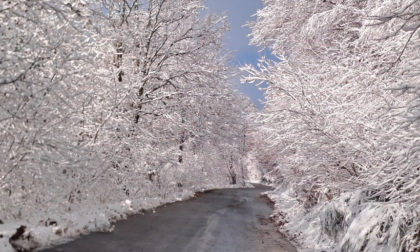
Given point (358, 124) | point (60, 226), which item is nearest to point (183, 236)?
point (60, 226)

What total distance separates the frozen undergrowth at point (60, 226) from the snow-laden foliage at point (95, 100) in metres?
0.19

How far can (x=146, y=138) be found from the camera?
11.6 meters

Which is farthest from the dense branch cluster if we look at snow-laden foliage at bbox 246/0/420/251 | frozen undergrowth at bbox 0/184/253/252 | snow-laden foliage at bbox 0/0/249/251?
snow-laden foliage at bbox 246/0/420/251

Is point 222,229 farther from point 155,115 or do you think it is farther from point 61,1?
point 61,1

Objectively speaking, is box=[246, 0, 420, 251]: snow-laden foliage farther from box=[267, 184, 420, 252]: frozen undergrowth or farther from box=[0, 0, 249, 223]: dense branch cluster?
box=[0, 0, 249, 223]: dense branch cluster

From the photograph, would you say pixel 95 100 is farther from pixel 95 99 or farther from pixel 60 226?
pixel 60 226

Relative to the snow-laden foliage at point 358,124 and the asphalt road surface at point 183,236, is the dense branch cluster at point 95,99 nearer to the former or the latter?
the asphalt road surface at point 183,236

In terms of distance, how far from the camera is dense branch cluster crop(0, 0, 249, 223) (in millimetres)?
5641

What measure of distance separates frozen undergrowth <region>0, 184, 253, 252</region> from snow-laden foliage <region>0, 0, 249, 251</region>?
192mm

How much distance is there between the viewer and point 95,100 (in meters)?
9.39

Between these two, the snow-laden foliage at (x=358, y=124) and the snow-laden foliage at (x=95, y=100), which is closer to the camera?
the snow-laden foliage at (x=358, y=124)

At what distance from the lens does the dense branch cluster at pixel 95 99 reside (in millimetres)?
5641

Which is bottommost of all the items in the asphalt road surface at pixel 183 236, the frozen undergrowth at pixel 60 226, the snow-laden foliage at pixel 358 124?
the asphalt road surface at pixel 183 236

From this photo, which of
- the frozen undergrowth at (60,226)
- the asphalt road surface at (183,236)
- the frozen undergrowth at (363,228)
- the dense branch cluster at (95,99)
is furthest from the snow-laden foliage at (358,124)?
the frozen undergrowth at (60,226)
